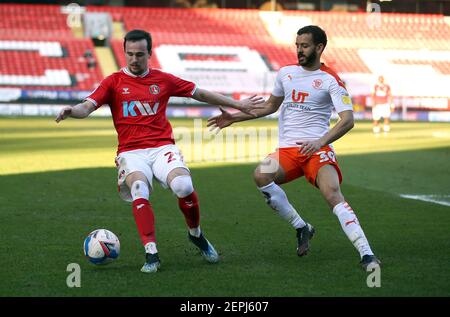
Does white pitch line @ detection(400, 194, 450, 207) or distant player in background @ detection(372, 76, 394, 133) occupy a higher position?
white pitch line @ detection(400, 194, 450, 207)

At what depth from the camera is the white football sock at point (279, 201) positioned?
854cm

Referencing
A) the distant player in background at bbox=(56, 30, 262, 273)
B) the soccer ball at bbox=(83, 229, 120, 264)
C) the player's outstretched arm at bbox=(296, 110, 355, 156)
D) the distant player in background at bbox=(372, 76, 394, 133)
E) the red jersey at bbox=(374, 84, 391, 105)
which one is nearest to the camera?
the soccer ball at bbox=(83, 229, 120, 264)

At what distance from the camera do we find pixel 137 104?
8.17 m

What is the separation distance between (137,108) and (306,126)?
1.62 m

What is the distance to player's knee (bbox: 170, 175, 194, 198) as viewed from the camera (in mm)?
→ 7848

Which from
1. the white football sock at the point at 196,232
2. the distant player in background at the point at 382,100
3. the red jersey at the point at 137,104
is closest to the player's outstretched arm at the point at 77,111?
the red jersey at the point at 137,104

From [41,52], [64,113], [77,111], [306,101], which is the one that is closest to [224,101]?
[306,101]

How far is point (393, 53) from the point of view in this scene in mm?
52188

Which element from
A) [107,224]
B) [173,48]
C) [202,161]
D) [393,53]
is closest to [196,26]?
[173,48]

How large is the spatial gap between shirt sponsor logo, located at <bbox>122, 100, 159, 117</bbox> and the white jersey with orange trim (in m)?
1.30

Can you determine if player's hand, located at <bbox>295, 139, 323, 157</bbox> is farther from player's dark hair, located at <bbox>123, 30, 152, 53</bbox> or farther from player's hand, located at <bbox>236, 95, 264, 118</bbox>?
player's dark hair, located at <bbox>123, 30, 152, 53</bbox>

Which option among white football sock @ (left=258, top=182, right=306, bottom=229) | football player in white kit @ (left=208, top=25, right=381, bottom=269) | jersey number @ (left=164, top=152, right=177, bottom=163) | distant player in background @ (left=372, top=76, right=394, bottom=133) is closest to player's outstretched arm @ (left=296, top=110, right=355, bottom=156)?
football player in white kit @ (left=208, top=25, right=381, bottom=269)

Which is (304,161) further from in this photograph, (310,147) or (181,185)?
(181,185)

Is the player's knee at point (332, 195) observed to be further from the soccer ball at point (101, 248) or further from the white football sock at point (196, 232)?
the soccer ball at point (101, 248)
